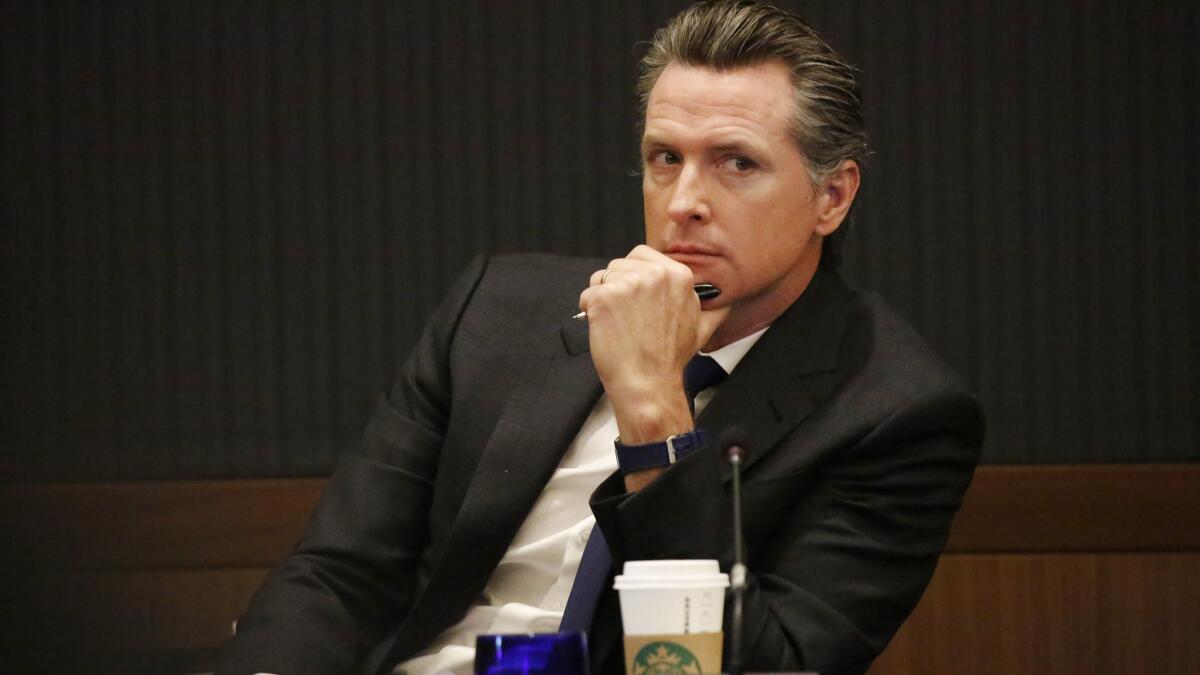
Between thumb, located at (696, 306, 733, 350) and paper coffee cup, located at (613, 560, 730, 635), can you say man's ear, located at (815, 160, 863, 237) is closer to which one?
thumb, located at (696, 306, 733, 350)

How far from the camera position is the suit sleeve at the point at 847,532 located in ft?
5.14

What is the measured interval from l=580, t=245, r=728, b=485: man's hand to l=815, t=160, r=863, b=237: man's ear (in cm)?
35

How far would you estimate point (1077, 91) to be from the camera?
279 cm

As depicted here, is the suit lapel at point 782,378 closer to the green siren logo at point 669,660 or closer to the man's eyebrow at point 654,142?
the man's eyebrow at point 654,142

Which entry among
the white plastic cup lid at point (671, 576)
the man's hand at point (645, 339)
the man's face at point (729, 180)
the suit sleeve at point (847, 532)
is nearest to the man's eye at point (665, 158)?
the man's face at point (729, 180)

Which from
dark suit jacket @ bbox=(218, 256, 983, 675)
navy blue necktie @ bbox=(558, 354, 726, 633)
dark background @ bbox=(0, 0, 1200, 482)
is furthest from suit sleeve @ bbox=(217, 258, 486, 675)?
dark background @ bbox=(0, 0, 1200, 482)

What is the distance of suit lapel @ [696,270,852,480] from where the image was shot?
1.75 meters

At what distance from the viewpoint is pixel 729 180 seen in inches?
73.5

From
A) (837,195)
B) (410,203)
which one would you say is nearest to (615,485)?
(837,195)

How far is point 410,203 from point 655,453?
135cm

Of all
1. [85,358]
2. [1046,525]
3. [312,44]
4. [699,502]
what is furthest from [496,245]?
[699,502]

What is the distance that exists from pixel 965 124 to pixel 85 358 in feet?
5.92

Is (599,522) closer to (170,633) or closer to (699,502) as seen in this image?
(699,502)

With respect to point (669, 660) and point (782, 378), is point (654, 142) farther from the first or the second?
point (669, 660)
